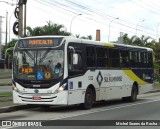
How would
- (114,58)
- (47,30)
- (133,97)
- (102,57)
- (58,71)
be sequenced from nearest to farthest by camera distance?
(58,71), (102,57), (114,58), (133,97), (47,30)

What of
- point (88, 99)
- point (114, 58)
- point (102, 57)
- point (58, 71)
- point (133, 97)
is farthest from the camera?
point (133, 97)

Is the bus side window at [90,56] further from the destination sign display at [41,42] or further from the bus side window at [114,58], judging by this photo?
the destination sign display at [41,42]

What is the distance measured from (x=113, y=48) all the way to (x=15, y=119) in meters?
8.10

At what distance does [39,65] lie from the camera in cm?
1614

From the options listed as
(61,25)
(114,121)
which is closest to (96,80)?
(114,121)

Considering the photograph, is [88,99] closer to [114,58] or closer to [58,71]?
[58,71]

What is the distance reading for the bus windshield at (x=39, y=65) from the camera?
1603 centimetres

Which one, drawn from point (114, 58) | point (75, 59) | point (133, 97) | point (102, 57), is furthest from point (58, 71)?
point (133, 97)

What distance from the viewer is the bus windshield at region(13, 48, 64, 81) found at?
52.6ft

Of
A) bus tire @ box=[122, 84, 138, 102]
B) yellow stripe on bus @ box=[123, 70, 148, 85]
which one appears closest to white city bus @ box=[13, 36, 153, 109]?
yellow stripe on bus @ box=[123, 70, 148, 85]

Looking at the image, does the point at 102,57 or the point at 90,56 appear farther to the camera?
the point at 102,57

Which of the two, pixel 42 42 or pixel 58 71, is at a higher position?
pixel 42 42

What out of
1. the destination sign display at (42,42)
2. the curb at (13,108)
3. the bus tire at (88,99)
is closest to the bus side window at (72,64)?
the destination sign display at (42,42)

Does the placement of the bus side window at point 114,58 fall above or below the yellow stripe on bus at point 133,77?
above
